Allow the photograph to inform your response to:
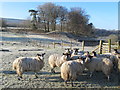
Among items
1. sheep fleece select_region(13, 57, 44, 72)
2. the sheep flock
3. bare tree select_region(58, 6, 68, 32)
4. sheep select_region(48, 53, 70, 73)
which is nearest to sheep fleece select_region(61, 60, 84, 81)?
the sheep flock

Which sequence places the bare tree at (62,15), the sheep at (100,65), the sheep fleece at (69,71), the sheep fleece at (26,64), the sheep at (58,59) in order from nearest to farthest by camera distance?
the sheep fleece at (69,71)
the sheep fleece at (26,64)
the sheep at (100,65)
the sheep at (58,59)
the bare tree at (62,15)

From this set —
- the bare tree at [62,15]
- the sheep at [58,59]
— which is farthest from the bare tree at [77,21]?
the sheep at [58,59]

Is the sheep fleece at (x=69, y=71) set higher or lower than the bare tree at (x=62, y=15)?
lower

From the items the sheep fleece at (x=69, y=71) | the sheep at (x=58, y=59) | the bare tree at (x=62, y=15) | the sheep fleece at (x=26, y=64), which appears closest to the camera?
the sheep fleece at (x=69, y=71)

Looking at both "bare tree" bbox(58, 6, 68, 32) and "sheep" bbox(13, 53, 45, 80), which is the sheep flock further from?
"bare tree" bbox(58, 6, 68, 32)

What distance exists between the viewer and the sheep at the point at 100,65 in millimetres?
8820

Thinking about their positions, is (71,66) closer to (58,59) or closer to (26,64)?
(58,59)

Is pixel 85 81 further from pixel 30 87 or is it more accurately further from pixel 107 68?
pixel 30 87

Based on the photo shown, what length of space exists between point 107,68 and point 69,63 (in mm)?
2099

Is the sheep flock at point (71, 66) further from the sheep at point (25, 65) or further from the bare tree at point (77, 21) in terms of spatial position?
the bare tree at point (77, 21)

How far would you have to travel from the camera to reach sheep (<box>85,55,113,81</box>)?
8.82 m

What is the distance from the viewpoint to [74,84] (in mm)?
8031

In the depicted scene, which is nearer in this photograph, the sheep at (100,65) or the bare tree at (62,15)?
the sheep at (100,65)

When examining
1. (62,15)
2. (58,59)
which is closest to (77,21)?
(62,15)
